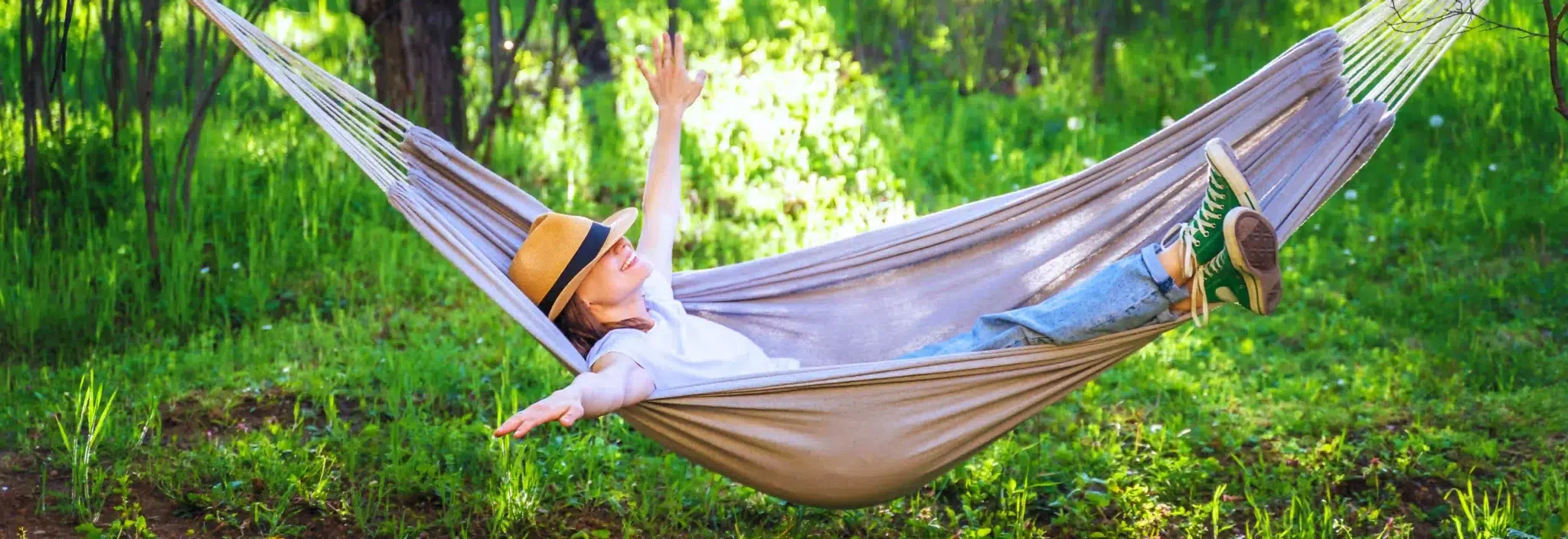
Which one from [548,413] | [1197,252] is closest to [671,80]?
[548,413]

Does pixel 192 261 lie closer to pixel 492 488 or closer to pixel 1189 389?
pixel 492 488

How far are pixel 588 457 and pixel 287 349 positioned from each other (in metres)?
1.10

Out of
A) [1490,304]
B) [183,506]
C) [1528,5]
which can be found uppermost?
[1528,5]

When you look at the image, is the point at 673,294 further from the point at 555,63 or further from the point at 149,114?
the point at 555,63

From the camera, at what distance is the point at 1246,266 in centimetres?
213

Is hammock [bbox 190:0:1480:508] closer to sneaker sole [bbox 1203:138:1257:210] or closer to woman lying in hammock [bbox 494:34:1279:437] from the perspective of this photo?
woman lying in hammock [bbox 494:34:1279:437]

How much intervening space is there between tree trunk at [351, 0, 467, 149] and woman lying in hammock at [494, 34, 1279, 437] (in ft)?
6.78

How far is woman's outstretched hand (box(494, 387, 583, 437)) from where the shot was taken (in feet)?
6.36

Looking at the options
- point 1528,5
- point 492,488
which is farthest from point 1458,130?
point 492,488

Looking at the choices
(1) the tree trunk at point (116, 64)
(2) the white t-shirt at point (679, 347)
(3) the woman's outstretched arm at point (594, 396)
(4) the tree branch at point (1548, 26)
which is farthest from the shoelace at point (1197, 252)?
(1) the tree trunk at point (116, 64)

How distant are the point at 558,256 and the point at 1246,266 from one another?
3.69 ft

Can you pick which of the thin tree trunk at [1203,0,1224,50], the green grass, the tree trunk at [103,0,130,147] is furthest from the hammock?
the thin tree trunk at [1203,0,1224,50]

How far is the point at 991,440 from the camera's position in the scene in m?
2.34

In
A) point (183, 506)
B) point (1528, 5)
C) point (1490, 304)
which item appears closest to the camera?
point (183, 506)
